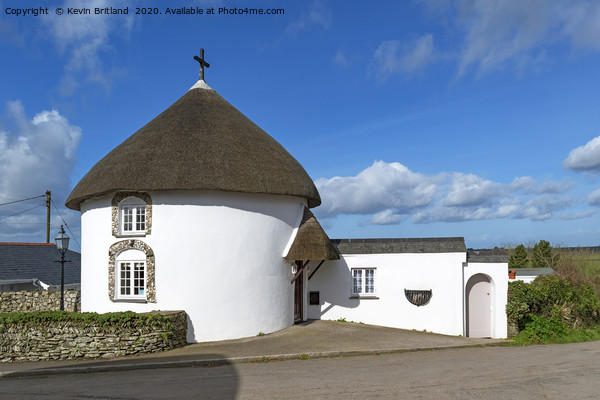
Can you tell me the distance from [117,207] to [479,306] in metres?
12.9

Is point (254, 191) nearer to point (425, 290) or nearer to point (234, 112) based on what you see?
point (234, 112)

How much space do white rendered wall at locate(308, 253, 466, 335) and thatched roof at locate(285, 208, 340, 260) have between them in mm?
1588

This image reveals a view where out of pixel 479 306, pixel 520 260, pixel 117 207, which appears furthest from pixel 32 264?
pixel 520 260

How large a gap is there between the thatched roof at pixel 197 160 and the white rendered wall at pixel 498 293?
6.62 metres

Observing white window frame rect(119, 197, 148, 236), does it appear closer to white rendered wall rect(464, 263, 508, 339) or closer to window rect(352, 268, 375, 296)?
window rect(352, 268, 375, 296)

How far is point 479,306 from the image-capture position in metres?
17.1

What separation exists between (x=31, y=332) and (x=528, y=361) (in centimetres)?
1300

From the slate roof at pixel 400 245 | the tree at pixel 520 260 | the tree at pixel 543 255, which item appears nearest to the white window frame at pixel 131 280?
the slate roof at pixel 400 245

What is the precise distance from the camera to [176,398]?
29.1ft

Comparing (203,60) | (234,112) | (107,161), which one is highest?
(203,60)

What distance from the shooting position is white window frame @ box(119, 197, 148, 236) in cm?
1491

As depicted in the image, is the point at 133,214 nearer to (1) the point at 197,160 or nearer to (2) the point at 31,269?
(1) the point at 197,160

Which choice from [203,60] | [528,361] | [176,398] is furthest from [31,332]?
[528,361]

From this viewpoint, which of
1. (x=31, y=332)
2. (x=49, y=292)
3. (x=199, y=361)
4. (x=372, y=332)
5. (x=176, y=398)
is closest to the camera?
(x=176, y=398)
